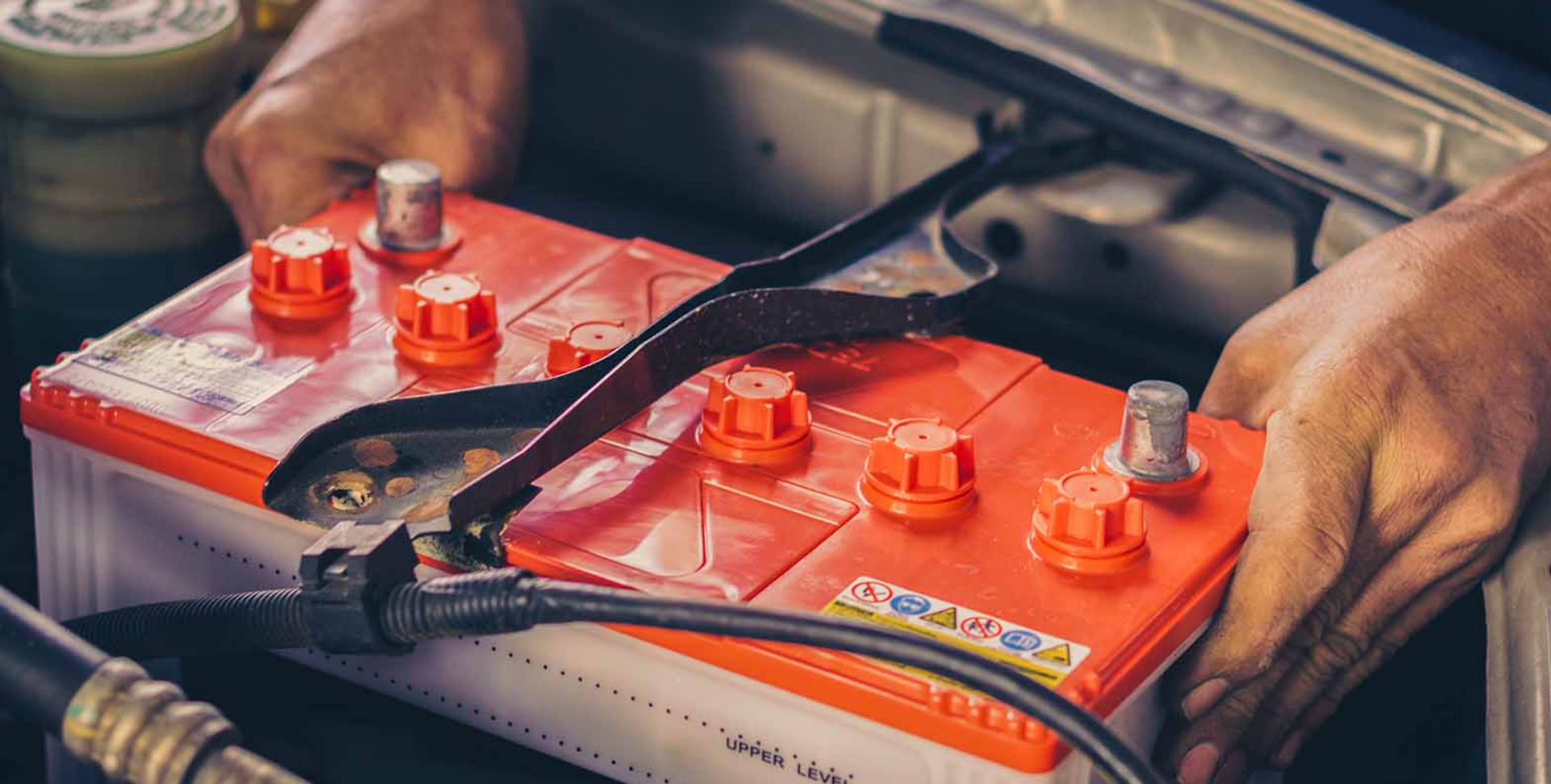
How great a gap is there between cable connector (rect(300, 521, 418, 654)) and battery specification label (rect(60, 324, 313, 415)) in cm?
17

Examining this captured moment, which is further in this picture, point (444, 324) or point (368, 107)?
point (368, 107)

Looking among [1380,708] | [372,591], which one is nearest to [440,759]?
[372,591]

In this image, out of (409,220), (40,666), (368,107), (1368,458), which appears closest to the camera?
(40,666)

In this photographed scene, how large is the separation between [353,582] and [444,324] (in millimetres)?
241

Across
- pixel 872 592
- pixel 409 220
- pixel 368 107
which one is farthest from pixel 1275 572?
pixel 368 107

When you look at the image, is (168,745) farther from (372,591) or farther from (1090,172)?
(1090,172)

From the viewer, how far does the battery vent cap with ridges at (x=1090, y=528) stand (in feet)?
2.77

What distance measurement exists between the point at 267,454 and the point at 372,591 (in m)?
0.14

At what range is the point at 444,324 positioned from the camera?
3.24 ft

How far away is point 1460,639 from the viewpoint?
113 centimetres

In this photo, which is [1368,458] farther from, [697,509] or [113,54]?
[113,54]

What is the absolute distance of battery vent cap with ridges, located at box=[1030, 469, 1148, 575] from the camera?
2.77ft

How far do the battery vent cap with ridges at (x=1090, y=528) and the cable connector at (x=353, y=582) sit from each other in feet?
0.97

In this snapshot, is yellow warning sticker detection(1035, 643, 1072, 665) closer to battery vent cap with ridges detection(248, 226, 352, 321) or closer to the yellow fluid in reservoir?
battery vent cap with ridges detection(248, 226, 352, 321)
